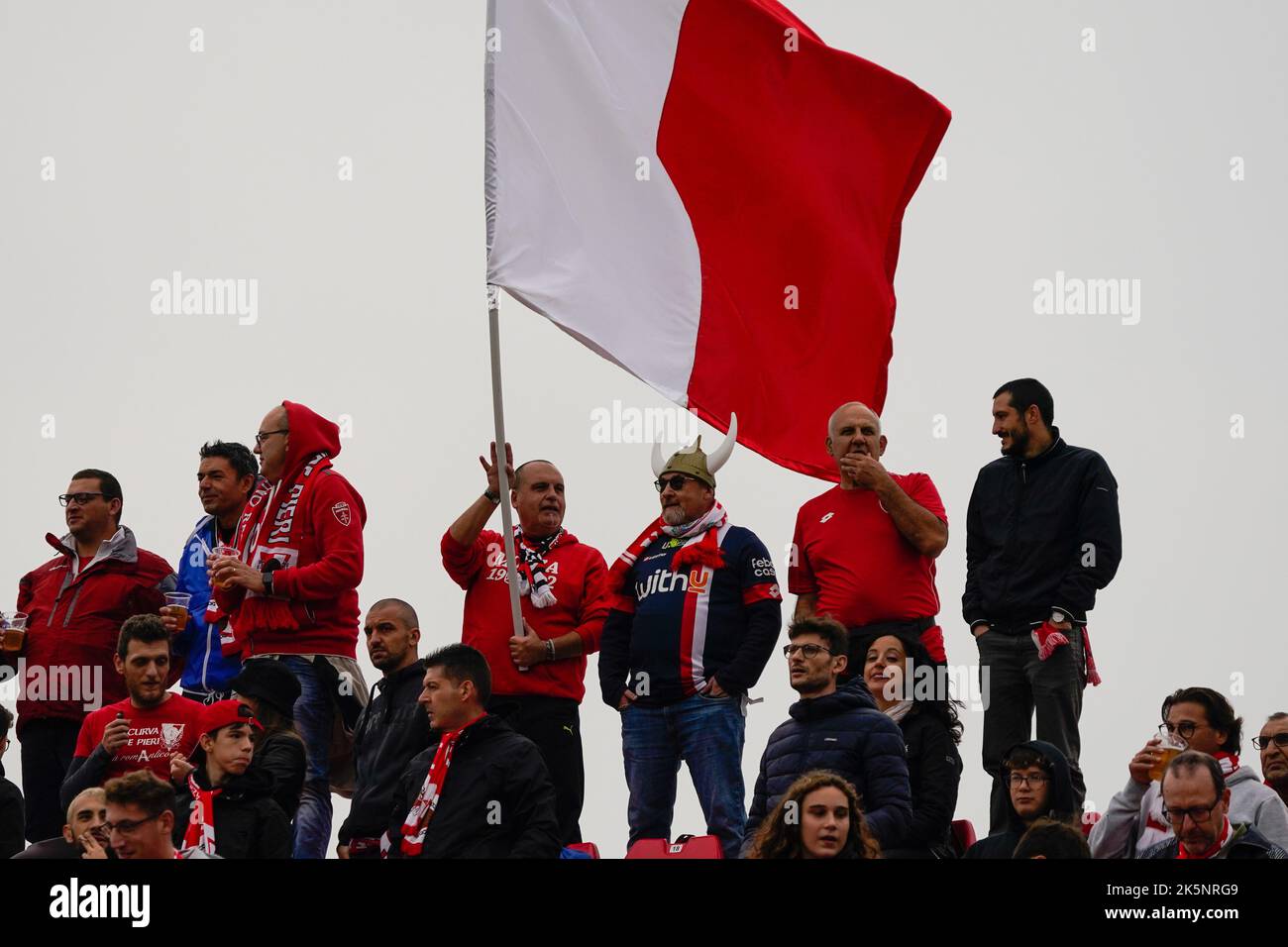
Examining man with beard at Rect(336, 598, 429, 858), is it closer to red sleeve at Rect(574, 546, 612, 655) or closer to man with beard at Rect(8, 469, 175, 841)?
red sleeve at Rect(574, 546, 612, 655)

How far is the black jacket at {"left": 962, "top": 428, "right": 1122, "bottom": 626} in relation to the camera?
10.5m

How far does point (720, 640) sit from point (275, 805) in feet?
7.97

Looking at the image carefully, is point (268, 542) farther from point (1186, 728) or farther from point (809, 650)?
point (1186, 728)

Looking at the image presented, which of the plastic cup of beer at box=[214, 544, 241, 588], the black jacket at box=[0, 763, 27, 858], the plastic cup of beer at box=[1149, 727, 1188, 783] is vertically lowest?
the black jacket at box=[0, 763, 27, 858]

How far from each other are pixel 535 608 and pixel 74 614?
2.56 metres

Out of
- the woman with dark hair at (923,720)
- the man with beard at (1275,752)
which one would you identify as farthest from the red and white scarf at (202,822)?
the man with beard at (1275,752)

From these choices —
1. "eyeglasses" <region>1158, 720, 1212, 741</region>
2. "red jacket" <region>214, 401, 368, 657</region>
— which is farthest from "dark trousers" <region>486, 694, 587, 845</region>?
"eyeglasses" <region>1158, 720, 1212, 741</region>

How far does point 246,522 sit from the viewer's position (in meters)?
11.5

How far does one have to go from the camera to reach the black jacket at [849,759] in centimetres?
973

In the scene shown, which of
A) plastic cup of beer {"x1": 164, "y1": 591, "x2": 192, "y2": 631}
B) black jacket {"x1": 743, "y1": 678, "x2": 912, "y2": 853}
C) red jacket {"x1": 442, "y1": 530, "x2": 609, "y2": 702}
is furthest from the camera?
plastic cup of beer {"x1": 164, "y1": 591, "x2": 192, "y2": 631}

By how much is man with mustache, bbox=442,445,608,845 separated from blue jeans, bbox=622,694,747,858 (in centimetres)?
39
